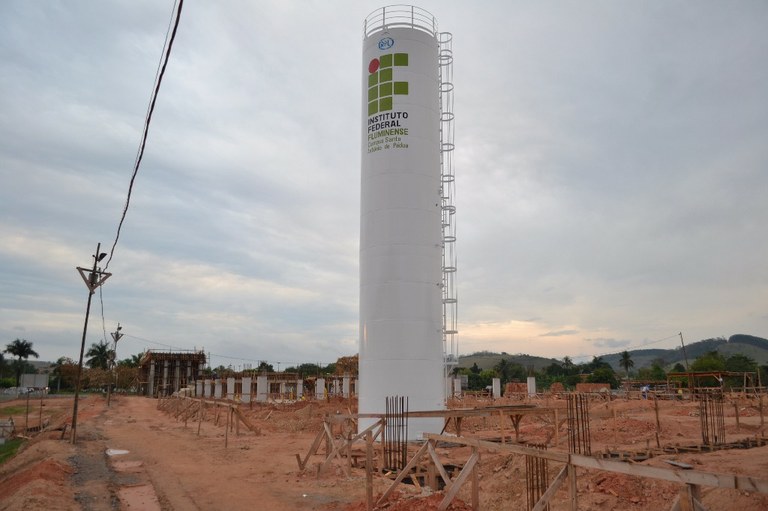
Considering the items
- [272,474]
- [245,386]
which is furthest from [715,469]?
[245,386]

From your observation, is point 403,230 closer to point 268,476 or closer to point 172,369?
point 268,476

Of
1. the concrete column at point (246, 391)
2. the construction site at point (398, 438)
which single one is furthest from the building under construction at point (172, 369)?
the construction site at point (398, 438)

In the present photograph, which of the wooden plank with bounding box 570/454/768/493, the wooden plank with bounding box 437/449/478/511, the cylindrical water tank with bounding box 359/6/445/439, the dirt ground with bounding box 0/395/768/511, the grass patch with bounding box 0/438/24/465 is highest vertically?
the cylindrical water tank with bounding box 359/6/445/439

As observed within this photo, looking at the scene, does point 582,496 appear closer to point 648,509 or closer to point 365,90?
point 648,509

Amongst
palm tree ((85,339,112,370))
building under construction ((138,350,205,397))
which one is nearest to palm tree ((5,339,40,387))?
palm tree ((85,339,112,370))

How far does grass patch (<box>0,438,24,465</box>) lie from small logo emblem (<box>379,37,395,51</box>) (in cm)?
2683

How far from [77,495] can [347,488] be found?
25.1ft

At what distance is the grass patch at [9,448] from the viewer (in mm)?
29695

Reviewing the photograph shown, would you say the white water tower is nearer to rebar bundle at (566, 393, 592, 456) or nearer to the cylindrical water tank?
the cylindrical water tank

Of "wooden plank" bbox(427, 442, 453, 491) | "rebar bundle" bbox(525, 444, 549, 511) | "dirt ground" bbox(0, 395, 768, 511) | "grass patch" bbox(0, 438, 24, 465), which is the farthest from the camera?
"grass patch" bbox(0, 438, 24, 465)

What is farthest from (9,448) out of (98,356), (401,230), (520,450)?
(98,356)

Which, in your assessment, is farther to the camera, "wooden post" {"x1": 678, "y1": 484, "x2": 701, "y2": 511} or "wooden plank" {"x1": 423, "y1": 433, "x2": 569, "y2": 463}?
"wooden plank" {"x1": 423, "y1": 433, "x2": 569, "y2": 463}

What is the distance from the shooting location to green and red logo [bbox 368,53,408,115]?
28250 mm

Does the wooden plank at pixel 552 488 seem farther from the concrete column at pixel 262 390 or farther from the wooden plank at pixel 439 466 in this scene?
the concrete column at pixel 262 390
